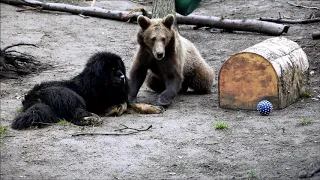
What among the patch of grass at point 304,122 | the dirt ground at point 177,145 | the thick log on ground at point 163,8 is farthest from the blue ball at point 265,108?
the thick log on ground at point 163,8

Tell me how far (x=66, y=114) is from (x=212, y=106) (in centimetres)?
226

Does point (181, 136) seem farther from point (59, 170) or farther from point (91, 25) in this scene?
point (91, 25)

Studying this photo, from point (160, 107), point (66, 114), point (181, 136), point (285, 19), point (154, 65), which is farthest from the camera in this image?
point (285, 19)

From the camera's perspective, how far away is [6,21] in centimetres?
1591

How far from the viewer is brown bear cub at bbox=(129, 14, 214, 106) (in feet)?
30.1

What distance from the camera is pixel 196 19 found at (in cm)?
1498

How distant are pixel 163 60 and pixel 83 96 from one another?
61.4 inches

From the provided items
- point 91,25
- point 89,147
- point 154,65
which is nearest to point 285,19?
point 91,25

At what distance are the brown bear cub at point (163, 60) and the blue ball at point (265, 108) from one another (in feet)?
4.87

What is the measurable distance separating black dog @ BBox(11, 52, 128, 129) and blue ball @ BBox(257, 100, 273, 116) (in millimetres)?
1843

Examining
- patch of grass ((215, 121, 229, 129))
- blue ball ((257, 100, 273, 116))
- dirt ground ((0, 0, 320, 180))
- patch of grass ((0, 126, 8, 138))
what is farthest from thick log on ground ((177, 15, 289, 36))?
patch of grass ((0, 126, 8, 138))

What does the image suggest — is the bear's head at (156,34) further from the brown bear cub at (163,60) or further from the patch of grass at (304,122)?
the patch of grass at (304,122)

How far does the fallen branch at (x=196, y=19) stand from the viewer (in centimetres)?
1390

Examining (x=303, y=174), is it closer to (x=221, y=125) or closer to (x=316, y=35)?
(x=221, y=125)
